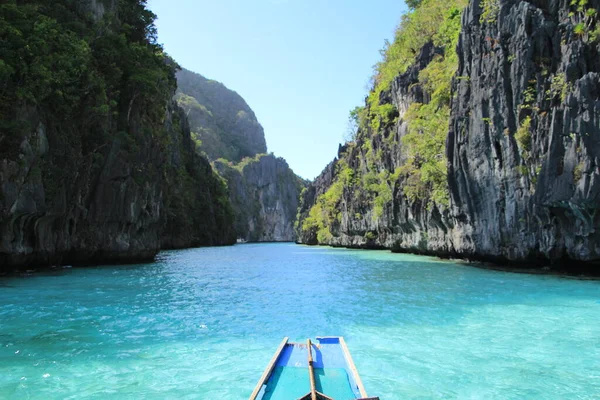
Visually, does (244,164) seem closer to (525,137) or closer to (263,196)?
(263,196)

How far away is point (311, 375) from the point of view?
224 inches

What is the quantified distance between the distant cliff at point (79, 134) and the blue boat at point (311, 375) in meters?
16.6

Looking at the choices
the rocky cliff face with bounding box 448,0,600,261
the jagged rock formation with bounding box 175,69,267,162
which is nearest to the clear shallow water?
the rocky cliff face with bounding box 448,0,600,261

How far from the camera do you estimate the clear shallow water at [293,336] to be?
21.2 feet

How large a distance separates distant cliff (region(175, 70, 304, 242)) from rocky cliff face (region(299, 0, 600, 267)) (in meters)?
102

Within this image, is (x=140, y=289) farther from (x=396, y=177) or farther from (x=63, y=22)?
(x=396, y=177)

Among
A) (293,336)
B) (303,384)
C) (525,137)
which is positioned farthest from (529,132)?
(303,384)

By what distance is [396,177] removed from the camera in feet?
127

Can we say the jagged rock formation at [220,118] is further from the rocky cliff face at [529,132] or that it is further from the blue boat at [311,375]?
the blue boat at [311,375]

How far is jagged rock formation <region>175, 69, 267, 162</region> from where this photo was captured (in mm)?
152000

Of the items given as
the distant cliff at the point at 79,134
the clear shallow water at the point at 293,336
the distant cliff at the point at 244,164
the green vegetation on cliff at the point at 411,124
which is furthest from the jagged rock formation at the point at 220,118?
the clear shallow water at the point at 293,336

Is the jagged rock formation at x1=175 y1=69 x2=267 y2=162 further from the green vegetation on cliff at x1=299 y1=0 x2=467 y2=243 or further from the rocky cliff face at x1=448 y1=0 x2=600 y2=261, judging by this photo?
the rocky cliff face at x1=448 y1=0 x2=600 y2=261

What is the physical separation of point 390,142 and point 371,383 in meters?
38.0

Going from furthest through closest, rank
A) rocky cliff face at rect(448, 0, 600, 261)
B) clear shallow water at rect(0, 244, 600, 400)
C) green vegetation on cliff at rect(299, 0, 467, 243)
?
1. green vegetation on cliff at rect(299, 0, 467, 243)
2. rocky cliff face at rect(448, 0, 600, 261)
3. clear shallow water at rect(0, 244, 600, 400)
